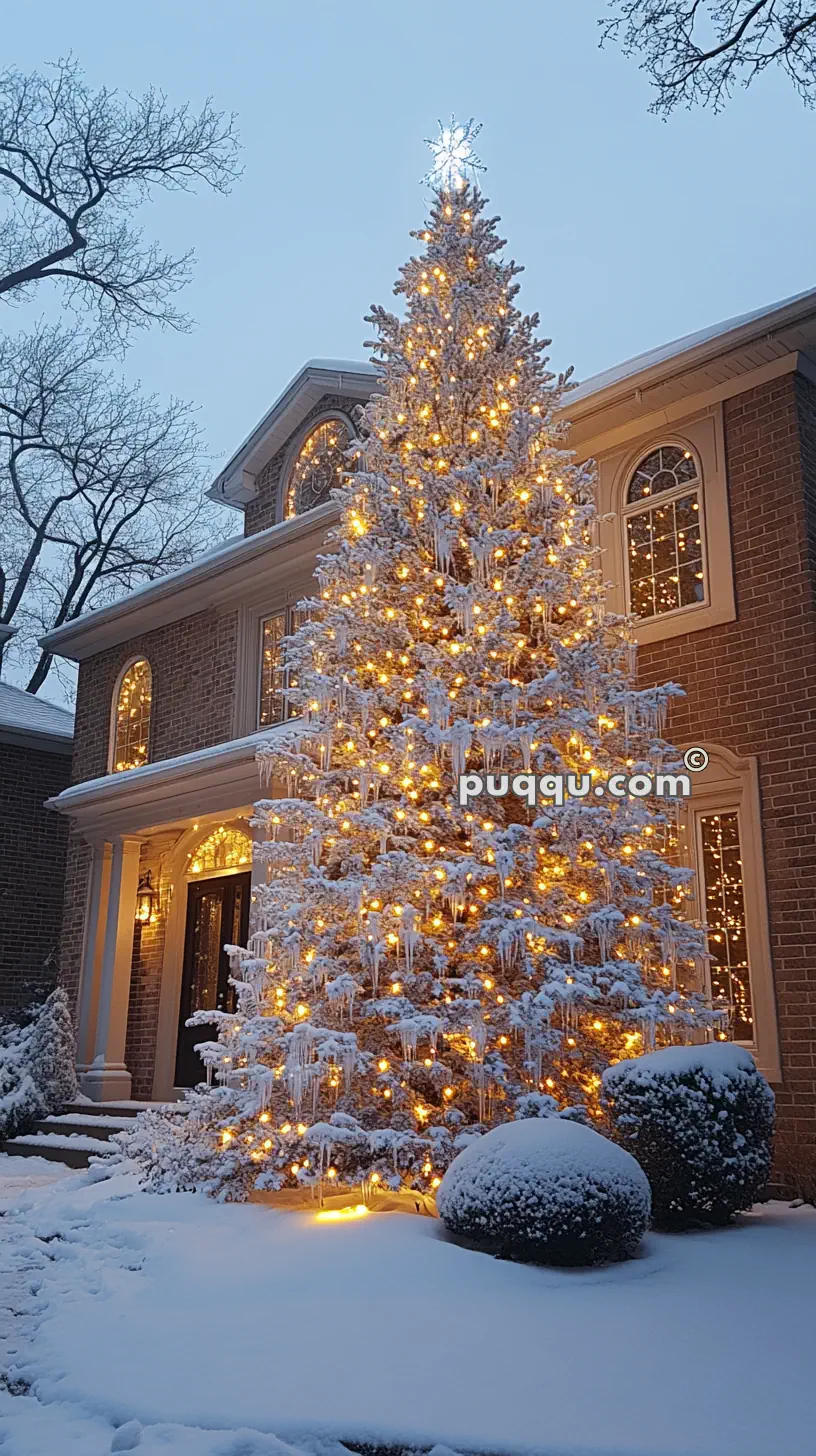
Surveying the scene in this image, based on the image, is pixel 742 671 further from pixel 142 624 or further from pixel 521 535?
pixel 142 624

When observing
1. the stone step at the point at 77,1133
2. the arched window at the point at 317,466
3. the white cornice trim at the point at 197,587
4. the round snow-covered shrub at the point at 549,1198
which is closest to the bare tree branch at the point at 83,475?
the white cornice trim at the point at 197,587

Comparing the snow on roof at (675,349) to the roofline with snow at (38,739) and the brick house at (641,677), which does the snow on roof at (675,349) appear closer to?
the brick house at (641,677)

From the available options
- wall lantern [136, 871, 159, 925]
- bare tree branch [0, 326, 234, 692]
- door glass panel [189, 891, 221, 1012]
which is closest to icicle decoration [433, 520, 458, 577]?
door glass panel [189, 891, 221, 1012]

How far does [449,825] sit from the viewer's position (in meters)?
7.04

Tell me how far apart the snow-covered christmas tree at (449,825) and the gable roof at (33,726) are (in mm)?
10753

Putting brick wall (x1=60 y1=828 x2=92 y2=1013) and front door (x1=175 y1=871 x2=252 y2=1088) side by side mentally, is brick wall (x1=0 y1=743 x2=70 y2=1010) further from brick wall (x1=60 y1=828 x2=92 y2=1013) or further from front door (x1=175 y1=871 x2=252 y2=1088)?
front door (x1=175 y1=871 x2=252 y2=1088)

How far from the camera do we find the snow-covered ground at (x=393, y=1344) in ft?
11.8

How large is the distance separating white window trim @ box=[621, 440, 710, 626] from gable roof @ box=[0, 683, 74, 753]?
35.0ft

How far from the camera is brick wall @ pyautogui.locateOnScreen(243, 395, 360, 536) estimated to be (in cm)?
1371

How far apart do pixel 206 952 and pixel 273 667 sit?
11.3 ft

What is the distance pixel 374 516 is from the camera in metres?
7.93

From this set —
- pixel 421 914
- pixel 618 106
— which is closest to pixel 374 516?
pixel 421 914

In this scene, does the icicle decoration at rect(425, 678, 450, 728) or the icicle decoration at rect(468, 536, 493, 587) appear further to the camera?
the icicle decoration at rect(468, 536, 493, 587)

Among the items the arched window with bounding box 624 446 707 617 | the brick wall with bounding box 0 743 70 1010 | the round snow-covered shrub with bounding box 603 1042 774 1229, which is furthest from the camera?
the brick wall with bounding box 0 743 70 1010
